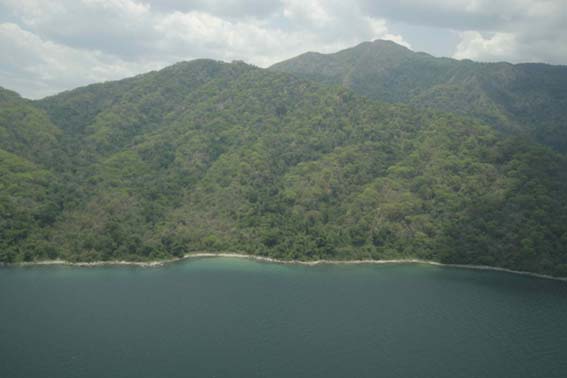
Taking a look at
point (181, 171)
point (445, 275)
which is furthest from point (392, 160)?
point (181, 171)

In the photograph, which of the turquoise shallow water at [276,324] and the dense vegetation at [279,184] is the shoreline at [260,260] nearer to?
the dense vegetation at [279,184]

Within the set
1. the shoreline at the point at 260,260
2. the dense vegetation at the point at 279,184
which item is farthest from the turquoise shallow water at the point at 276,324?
the dense vegetation at the point at 279,184

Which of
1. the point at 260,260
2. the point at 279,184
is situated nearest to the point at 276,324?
the point at 260,260

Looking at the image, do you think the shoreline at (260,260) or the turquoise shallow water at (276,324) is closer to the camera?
the turquoise shallow water at (276,324)

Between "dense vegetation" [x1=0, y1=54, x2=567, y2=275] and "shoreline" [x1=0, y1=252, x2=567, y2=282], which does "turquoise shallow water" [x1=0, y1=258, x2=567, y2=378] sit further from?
"dense vegetation" [x1=0, y1=54, x2=567, y2=275]

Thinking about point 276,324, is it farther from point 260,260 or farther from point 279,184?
point 279,184

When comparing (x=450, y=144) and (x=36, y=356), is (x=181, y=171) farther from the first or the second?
(x=36, y=356)
